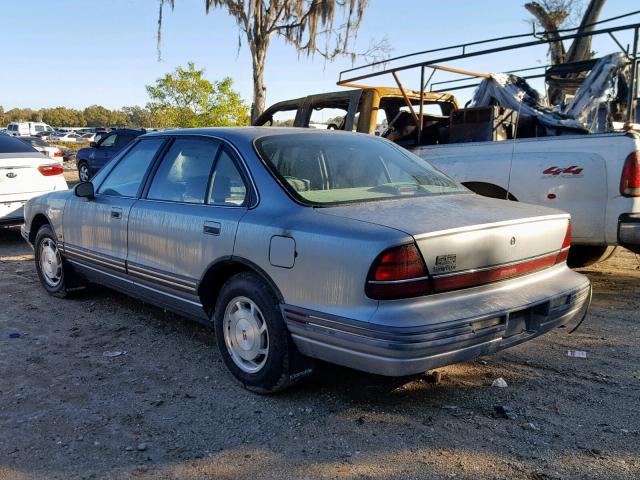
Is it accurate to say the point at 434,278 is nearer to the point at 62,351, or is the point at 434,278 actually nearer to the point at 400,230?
the point at 400,230

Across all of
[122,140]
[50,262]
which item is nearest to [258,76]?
[122,140]

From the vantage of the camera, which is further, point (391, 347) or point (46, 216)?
point (46, 216)

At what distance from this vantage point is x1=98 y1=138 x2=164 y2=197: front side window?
4525 mm

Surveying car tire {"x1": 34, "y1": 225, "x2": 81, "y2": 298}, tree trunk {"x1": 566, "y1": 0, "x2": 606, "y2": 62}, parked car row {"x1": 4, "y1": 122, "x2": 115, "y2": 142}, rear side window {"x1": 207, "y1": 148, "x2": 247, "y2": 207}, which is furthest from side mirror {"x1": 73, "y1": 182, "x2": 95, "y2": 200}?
parked car row {"x1": 4, "y1": 122, "x2": 115, "y2": 142}

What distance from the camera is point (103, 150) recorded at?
1942 centimetres

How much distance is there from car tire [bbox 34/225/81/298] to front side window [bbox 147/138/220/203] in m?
1.66

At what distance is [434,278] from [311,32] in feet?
60.2

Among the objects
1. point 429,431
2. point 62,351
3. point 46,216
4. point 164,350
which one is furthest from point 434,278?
point 46,216

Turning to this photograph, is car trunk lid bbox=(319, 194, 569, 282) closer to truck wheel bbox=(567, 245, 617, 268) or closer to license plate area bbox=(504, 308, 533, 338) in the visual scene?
license plate area bbox=(504, 308, 533, 338)

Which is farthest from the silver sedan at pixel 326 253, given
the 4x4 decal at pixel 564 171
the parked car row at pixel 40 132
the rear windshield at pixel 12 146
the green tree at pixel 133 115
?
the green tree at pixel 133 115

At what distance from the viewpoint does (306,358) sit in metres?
3.27

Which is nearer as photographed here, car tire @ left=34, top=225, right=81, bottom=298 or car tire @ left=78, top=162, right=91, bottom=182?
car tire @ left=34, top=225, right=81, bottom=298

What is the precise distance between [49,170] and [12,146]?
26.4 inches

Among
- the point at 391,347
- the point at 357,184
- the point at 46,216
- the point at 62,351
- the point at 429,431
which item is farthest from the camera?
the point at 46,216
